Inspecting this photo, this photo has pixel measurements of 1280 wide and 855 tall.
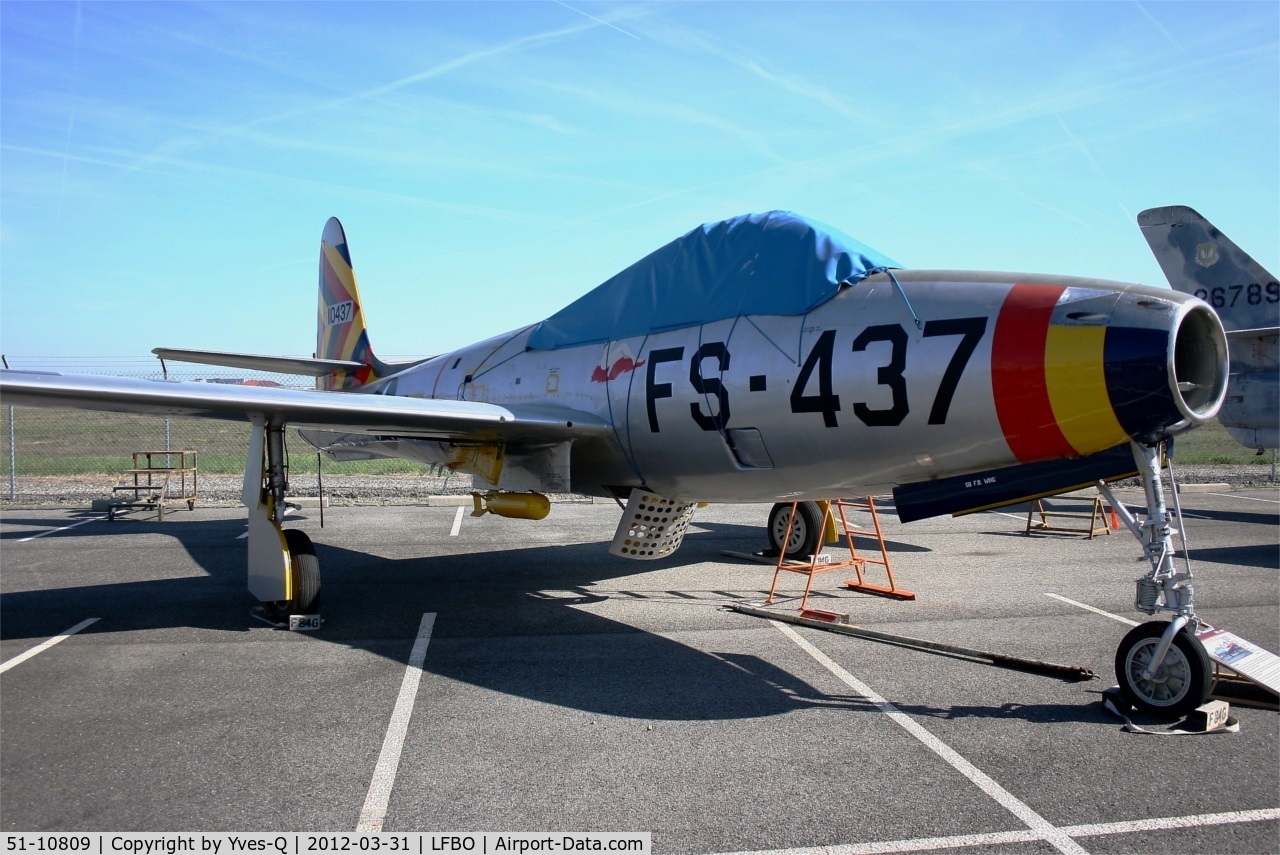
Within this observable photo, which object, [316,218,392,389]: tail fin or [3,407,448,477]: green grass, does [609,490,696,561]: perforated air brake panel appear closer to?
[316,218,392,389]: tail fin

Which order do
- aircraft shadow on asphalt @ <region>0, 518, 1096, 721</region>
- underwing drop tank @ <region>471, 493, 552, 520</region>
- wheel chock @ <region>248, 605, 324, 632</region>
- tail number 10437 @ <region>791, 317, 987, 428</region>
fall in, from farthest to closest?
underwing drop tank @ <region>471, 493, 552, 520</region>, wheel chock @ <region>248, 605, 324, 632</region>, aircraft shadow on asphalt @ <region>0, 518, 1096, 721</region>, tail number 10437 @ <region>791, 317, 987, 428</region>

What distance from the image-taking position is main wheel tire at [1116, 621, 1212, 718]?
15.7ft

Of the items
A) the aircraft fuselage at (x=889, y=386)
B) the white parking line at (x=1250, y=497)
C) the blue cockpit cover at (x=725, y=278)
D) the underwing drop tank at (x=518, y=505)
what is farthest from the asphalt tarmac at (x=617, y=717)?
the white parking line at (x=1250, y=497)

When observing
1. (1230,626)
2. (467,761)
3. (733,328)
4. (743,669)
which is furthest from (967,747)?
(1230,626)

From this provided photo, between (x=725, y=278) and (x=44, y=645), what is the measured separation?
608 cm

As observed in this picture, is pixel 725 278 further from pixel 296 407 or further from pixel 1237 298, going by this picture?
pixel 1237 298

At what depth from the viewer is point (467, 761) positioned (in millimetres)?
4387

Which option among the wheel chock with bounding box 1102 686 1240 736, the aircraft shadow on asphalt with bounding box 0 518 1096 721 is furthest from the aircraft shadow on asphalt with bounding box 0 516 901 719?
the wheel chock with bounding box 1102 686 1240 736

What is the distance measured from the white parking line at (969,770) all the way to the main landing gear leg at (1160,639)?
1.33 m

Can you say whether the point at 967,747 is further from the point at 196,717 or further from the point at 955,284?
the point at 196,717

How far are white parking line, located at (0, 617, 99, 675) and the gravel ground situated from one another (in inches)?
301

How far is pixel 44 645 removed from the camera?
6633 mm

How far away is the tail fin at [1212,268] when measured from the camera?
14484 millimetres

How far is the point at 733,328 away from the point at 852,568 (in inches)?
182
